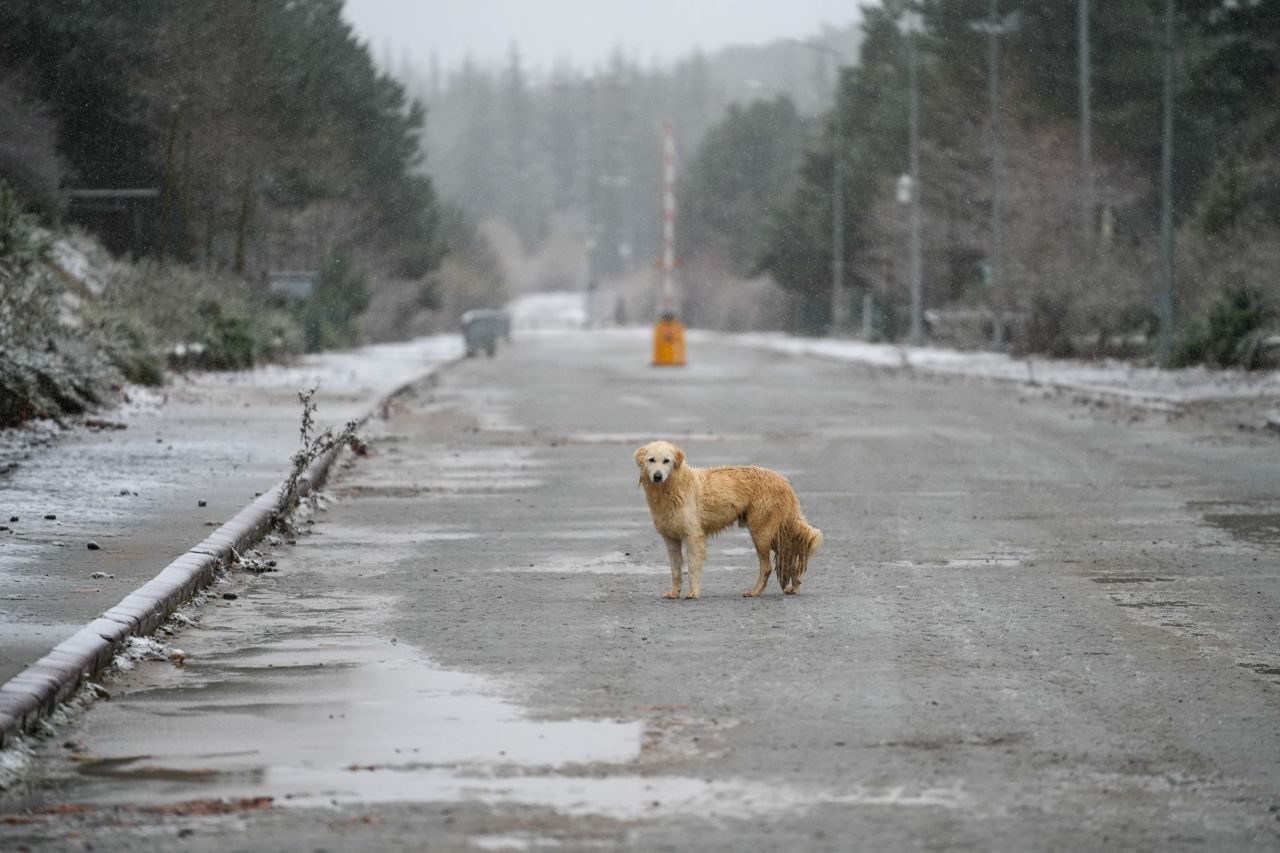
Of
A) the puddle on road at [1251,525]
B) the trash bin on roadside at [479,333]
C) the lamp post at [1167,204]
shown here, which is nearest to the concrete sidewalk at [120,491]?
the puddle on road at [1251,525]

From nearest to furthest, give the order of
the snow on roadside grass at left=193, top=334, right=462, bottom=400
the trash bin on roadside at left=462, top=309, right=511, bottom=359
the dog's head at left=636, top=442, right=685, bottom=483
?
the dog's head at left=636, top=442, right=685, bottom=483, the snow on roadside grass at left=193, top=334, right=462, bottom=400, the trash bin on roadside at left=462, top=309, right=511, bottom=359

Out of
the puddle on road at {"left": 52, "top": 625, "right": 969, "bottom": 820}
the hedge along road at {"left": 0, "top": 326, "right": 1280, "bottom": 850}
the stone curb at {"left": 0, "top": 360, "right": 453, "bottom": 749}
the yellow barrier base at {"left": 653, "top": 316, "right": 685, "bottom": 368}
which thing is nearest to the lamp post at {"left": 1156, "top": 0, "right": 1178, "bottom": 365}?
the yellow barrier base at {"left": 653, "top": 316, "right": 685, "bottom": 368}

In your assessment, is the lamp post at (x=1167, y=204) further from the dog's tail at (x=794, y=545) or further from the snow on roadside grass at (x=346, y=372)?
the dog's tail at (x=794, y=545)

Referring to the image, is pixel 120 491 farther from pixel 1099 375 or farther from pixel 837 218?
pixel 837 218

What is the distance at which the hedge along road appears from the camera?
659 cm

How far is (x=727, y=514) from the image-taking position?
37.0 ft

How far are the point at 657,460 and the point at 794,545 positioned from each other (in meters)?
1.04

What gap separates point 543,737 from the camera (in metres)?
7.73

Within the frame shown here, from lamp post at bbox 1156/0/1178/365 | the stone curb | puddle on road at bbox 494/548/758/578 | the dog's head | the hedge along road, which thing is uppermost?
lamp post at bbox 1156/0/1178/365

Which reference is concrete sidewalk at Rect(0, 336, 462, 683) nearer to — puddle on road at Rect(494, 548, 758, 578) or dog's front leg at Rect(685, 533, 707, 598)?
puddle on road at Rect(494, 548, 758, 578)

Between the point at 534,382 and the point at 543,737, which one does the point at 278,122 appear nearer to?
the point at 534,382

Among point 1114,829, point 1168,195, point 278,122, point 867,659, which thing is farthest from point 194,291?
point 1114,829

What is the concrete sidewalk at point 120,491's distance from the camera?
10359 mm

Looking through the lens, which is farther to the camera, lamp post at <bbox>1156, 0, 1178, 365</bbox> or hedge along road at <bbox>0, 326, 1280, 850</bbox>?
lamp post at <bbox>1156, 0, 1178, 365</bbox>
